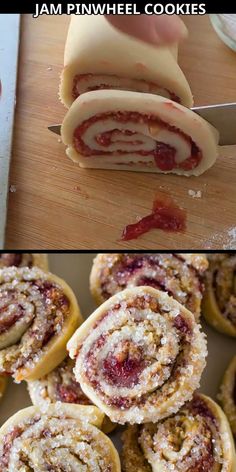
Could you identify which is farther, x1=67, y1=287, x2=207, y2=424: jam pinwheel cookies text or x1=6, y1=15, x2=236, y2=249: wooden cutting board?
x1=6, y1=15, x2=236, y2=249: wooden cutting board

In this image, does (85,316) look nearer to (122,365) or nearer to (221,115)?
(122,365)

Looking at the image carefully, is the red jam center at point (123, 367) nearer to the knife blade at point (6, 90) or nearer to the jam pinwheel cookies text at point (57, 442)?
the jam pinwheel cookies text at point (57, 442)

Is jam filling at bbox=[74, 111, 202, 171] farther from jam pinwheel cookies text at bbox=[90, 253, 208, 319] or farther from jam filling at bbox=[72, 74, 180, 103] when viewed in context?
jam pinwheel cookies text at bbox=[90, 253, 208, 319]

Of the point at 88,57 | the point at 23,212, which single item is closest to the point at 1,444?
the point at 23,212

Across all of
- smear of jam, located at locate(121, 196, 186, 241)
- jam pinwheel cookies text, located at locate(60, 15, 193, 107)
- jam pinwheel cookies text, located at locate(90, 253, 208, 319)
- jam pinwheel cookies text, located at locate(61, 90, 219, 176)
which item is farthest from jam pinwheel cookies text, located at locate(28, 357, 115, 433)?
jam pinwheel cookies text, located at locate(60, 15, 193, 107)

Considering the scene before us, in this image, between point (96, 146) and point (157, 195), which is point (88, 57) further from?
point (157, 195)

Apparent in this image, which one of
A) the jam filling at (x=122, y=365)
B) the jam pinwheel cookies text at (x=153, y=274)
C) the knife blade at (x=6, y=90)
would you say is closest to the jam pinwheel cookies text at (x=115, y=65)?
the knife blade at (x=6, y=90)
